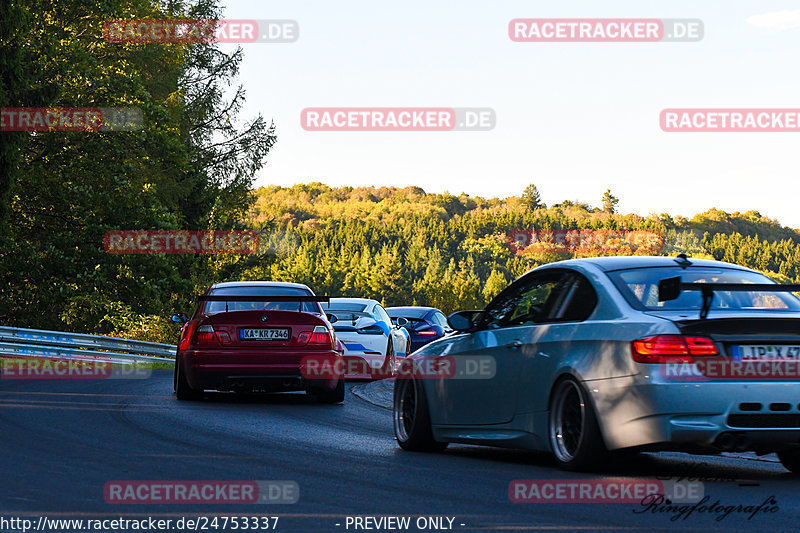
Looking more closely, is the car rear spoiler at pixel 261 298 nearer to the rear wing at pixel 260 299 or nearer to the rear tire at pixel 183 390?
the rear wing at pixel 260 299

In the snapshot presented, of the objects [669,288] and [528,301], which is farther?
[528,301]

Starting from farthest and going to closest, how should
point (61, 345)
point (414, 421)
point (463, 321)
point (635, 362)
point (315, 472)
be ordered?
point (61, 345) → point (414, 421) → point (463, 321) → point (315, 472) → point (635, 362)

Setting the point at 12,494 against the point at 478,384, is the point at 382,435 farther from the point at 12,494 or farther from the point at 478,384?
the point at 12,494

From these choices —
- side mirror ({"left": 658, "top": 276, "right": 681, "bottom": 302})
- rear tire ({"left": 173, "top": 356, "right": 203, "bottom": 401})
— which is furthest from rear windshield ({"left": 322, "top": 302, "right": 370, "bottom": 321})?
side mirror ({"left": 658, "top": 276, "right": 681, "bottom": 302})

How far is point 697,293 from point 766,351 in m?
0.77

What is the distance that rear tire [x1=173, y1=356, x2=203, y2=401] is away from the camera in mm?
14766

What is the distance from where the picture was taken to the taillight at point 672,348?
24.3 feet

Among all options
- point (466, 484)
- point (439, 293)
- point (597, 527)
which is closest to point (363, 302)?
point (466, 484)

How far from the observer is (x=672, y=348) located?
7.41 m

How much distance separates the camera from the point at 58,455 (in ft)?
28.2

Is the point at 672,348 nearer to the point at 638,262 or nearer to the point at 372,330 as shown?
the point at 638,262

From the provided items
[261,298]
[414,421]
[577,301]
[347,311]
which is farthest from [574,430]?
[347,311]

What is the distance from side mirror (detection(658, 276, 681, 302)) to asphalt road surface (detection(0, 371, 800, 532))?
1.23 metres

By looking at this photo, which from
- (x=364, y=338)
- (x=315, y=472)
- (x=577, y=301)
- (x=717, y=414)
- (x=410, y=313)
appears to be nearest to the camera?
(x=717, y=414)
